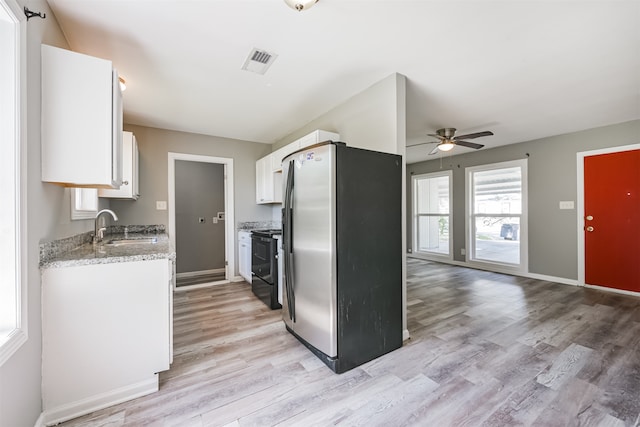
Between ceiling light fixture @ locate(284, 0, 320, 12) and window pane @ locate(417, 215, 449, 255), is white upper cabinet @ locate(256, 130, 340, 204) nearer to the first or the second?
ceiling light fixture @ locate(284, 0, 320, 12)

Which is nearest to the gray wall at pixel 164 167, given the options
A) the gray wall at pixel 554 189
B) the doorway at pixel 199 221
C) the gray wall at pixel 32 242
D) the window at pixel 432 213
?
the doorway at pixel 199 221

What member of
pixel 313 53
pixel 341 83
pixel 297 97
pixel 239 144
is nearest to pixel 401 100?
pixel 341 83

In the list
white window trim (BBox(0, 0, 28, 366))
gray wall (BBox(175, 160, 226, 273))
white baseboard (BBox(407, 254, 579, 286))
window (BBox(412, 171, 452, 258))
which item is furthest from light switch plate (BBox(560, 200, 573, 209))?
white window trim (BBox(0, 0, 28, 366))

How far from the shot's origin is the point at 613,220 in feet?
12.6

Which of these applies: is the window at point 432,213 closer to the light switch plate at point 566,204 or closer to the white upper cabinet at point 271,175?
the light switch plate at point 566,204

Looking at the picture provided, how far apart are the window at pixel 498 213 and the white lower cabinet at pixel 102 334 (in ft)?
18.4

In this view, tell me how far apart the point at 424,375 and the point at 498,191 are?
14.9 ft

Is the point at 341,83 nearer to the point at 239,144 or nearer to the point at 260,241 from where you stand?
the point at 260,241

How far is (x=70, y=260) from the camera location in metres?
1.53

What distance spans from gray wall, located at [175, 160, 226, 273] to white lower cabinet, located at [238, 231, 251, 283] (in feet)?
3.77

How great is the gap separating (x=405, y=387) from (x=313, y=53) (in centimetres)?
255

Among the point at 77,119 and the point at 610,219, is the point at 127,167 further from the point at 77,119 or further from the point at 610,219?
the point at 610,219

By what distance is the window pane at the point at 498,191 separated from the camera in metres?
4.94

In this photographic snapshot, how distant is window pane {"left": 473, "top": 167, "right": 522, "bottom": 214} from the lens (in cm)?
494
